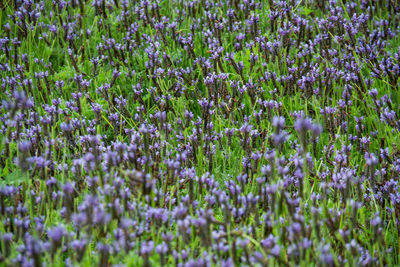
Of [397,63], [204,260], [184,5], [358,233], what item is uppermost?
[184,5]

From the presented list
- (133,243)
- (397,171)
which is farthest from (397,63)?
(133,243)

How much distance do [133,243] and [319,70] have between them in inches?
106

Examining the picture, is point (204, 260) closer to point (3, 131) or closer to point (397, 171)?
point (397, 171)

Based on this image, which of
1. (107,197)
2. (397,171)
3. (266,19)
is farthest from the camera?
(266,19)

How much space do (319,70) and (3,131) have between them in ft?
8.47

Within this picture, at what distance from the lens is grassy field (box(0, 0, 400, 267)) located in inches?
96.7

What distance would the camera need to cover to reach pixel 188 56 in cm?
485

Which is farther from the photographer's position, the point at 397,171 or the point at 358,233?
the point at 397,171

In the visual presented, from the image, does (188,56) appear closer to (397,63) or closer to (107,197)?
(397,63)

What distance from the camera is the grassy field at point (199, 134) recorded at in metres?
2.46

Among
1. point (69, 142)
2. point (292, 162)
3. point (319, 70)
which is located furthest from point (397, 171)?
point (69, 142)

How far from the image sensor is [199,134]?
3584 millimetres

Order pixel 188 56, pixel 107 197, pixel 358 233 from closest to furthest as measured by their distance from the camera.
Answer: pixel 107 197
pixel 358 233
pixel 188 56

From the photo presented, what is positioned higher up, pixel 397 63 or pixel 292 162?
pixel 397 63
